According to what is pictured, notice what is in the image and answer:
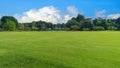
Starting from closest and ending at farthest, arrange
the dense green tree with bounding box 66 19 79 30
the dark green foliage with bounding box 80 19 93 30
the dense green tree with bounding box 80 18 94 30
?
the dense green tree with bounding box 80 18 94 30 < the dark green foliage with bounding box 80 19 93 30 < the dense green tree with bounding box 66 19 79 30

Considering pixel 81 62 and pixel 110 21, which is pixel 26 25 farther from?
pixel 81 62

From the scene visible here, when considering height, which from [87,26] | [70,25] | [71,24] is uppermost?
[71,24]

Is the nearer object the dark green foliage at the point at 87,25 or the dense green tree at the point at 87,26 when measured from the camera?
the dense green tree at the point at 87,26

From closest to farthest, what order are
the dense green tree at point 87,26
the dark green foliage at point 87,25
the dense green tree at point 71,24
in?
1. the dense green tree at point 87,26
2. the dark green foliage at point 87,25
3. the dense green tree at point 71,24

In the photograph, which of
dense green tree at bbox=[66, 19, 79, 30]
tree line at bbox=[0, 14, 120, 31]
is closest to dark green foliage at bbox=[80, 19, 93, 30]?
tree line at bbox=[0, 14, 120, 31]

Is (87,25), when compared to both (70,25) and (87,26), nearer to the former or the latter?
(87,26)

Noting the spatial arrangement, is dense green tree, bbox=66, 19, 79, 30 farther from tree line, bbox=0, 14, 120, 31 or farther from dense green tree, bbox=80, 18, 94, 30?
dense green tree, bbox=80, 18, 94, 30

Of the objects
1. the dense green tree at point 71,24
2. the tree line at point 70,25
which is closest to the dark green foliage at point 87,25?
the tree line at point 70,25

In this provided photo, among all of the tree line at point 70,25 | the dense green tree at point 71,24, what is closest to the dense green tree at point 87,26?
the tree line at point 70,25

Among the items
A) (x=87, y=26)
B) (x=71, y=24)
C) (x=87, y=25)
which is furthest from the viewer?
(x=71, y=24)

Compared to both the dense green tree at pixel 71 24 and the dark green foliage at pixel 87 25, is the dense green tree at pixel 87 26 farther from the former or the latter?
the dense green tree at pixel 71 24

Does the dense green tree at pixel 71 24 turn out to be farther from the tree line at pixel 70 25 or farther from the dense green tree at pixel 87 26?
the dense green tree at pixel 87 26

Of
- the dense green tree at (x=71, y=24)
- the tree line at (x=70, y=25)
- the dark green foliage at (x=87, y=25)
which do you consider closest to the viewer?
the tree line at (x=70, y=25)

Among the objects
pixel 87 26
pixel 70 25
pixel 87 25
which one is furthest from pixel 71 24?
pixel 87 26
